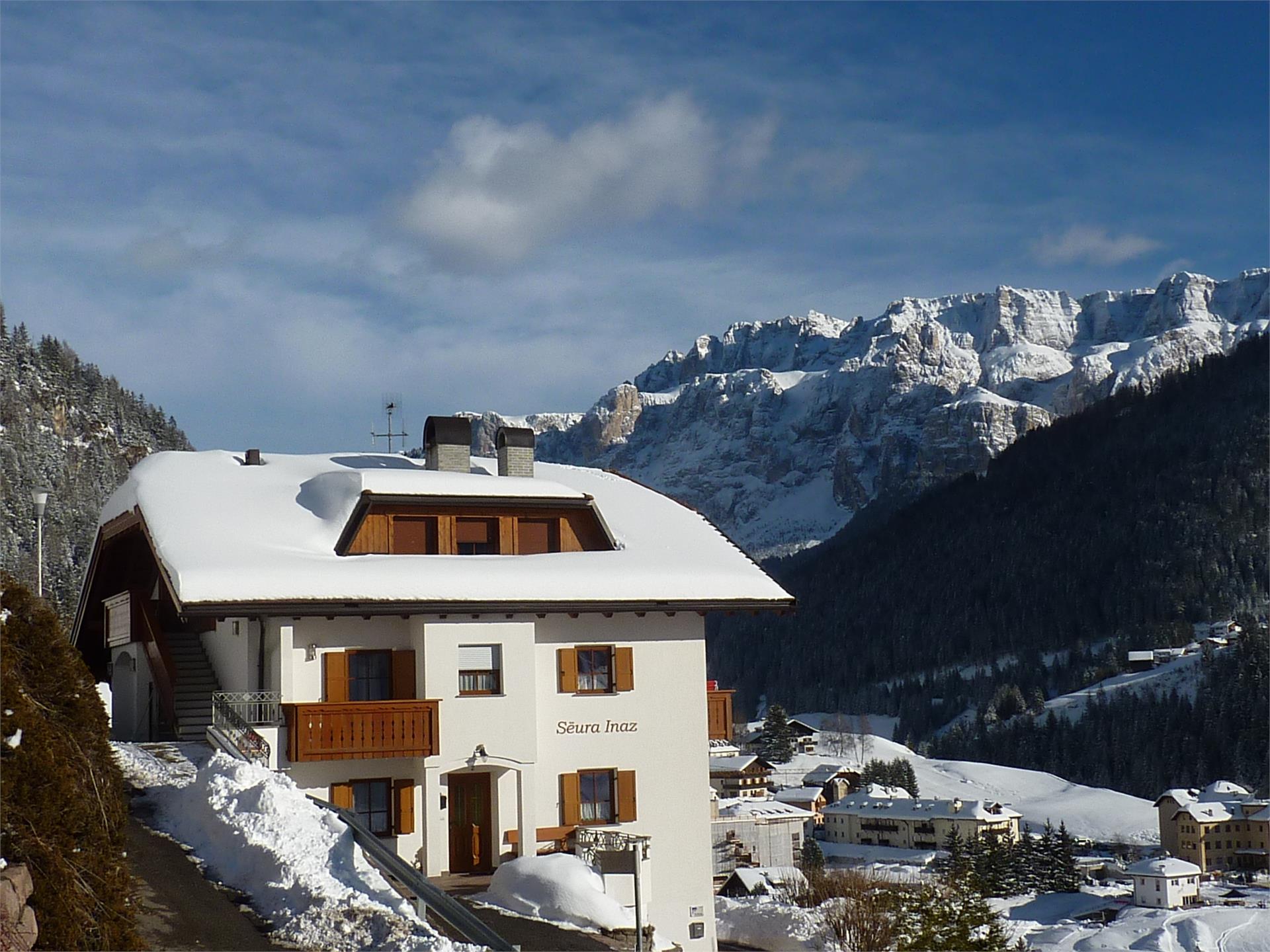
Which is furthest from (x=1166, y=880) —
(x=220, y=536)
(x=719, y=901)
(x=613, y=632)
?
(x=220, y=536)

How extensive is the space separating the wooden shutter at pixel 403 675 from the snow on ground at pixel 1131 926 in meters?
54.0

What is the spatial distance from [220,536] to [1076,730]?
6922 inches

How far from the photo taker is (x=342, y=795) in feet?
76.9

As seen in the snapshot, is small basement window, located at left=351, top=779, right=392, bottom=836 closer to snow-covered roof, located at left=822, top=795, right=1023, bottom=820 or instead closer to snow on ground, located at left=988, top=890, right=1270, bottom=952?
snow on ground, located at left=988, top=890, right=1270, bottom=952

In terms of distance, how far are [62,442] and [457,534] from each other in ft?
495

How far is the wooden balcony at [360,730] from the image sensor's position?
2269 centimetres

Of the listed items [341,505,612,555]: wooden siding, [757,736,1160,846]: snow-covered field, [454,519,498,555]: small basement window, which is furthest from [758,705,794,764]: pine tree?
[454,519,498,555]: small basement window

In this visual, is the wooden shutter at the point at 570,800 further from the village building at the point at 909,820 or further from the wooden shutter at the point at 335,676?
the village building at the point at 909,820

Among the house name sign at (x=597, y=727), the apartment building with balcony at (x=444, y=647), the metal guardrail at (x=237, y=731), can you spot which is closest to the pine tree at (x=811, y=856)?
the apartment building with balcony at (x=444, y=647)

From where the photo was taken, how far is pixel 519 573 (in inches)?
999

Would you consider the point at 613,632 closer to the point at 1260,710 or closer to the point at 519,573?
the point at 519,573

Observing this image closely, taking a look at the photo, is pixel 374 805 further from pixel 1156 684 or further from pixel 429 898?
pixel 1156 684

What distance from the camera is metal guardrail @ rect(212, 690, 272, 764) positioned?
2205 cm

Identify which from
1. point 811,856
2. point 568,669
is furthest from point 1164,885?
point 568,669
